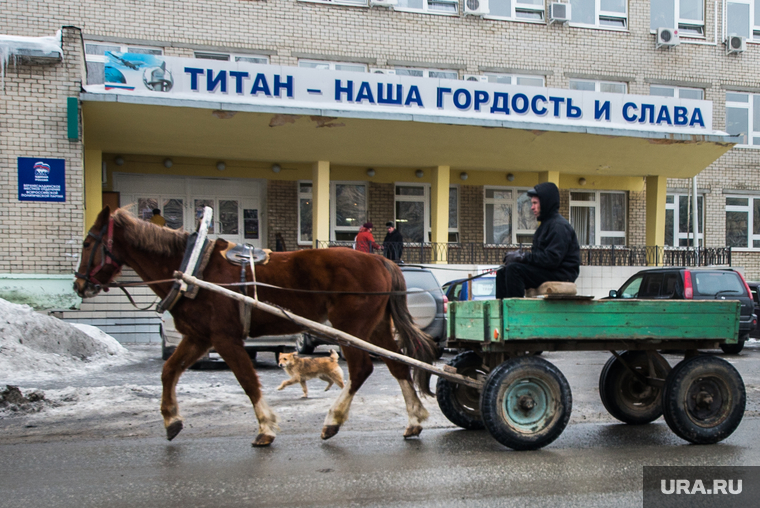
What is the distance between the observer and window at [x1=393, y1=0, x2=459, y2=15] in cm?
2192

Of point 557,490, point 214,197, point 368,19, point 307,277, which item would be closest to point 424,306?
point 307,277

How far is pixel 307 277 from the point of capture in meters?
6.51

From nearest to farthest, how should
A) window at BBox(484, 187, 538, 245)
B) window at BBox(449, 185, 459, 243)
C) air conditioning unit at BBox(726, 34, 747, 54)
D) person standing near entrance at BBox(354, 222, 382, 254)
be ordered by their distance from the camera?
person standing near entrance at BBox(354, 222, 382, 254) → window at BBox(449, 185, 459, 243) → window at BBox(484, 187, 538, 245) → air conditioning unit at BBox(726, 34, 747, 54)

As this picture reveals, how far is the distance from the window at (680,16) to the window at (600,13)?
1.29 meters

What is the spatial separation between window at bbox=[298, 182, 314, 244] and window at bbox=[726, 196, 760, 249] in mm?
14852

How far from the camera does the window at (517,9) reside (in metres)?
22.7

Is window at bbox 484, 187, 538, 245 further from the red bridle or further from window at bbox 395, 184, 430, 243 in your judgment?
the red bridle

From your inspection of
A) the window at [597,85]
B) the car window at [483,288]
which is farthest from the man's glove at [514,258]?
the window at [597,85]

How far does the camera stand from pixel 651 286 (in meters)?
15.7

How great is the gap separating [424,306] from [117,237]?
679 cm

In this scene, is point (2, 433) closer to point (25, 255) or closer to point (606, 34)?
point (25, 255)

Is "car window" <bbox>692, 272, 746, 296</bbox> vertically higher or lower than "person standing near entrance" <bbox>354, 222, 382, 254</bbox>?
lower

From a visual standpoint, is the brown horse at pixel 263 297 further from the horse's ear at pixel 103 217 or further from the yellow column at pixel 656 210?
the yellow column at pixel 656 210

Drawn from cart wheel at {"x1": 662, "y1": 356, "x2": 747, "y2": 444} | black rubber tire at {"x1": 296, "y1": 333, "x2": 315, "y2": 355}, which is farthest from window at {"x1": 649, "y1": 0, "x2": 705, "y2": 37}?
cart wheel at {"x1": 662, "y1": 356, "x2": 747, "y2": 444}
